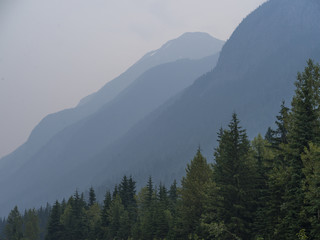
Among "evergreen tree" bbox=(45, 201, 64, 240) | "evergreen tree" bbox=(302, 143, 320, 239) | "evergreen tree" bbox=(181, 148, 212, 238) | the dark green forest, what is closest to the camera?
"evergreen tree" bbox=(302, 143, 320, 239)

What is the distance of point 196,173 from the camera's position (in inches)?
1351

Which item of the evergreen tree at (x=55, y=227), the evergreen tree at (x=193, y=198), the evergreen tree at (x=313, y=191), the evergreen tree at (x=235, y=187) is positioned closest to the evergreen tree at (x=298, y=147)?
the evergreen tree at (x=313, y=191)

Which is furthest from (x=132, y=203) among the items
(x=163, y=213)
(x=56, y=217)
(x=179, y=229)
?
(x=179, y=229)

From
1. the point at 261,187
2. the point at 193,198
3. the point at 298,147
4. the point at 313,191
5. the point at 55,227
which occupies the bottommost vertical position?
the point at 313,191

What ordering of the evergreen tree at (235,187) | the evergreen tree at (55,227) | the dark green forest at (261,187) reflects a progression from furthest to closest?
the evergreen tree at (55,227), the evergreen tree at (235,187), the dark green forest at (261,187)

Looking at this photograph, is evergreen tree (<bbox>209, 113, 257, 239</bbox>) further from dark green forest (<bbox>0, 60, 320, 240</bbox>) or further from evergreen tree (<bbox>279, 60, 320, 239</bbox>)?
evergreen tree (<bbox>279, 60, 320, 239</bbox>)

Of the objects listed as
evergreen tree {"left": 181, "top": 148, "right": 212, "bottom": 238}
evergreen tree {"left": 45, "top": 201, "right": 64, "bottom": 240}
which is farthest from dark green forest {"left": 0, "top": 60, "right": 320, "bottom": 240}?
evergreen tree {"left": 45, "top": 201, "right": 64, "bottom": 240}

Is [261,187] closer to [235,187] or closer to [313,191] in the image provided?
[235,187]

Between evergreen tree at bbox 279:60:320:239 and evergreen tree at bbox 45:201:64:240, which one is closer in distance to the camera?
evergreen tree at bbox 279:60:320:239

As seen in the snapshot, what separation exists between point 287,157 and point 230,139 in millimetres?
5607

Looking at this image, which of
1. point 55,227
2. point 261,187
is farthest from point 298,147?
point 55,227

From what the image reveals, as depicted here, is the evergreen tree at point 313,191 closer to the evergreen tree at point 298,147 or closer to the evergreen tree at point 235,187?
the evergreen tree at point 298,147

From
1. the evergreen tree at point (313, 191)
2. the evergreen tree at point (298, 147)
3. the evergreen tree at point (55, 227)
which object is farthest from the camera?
the evergreen tree at point (55, 227)

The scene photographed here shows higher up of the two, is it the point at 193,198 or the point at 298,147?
the point at 298,147
